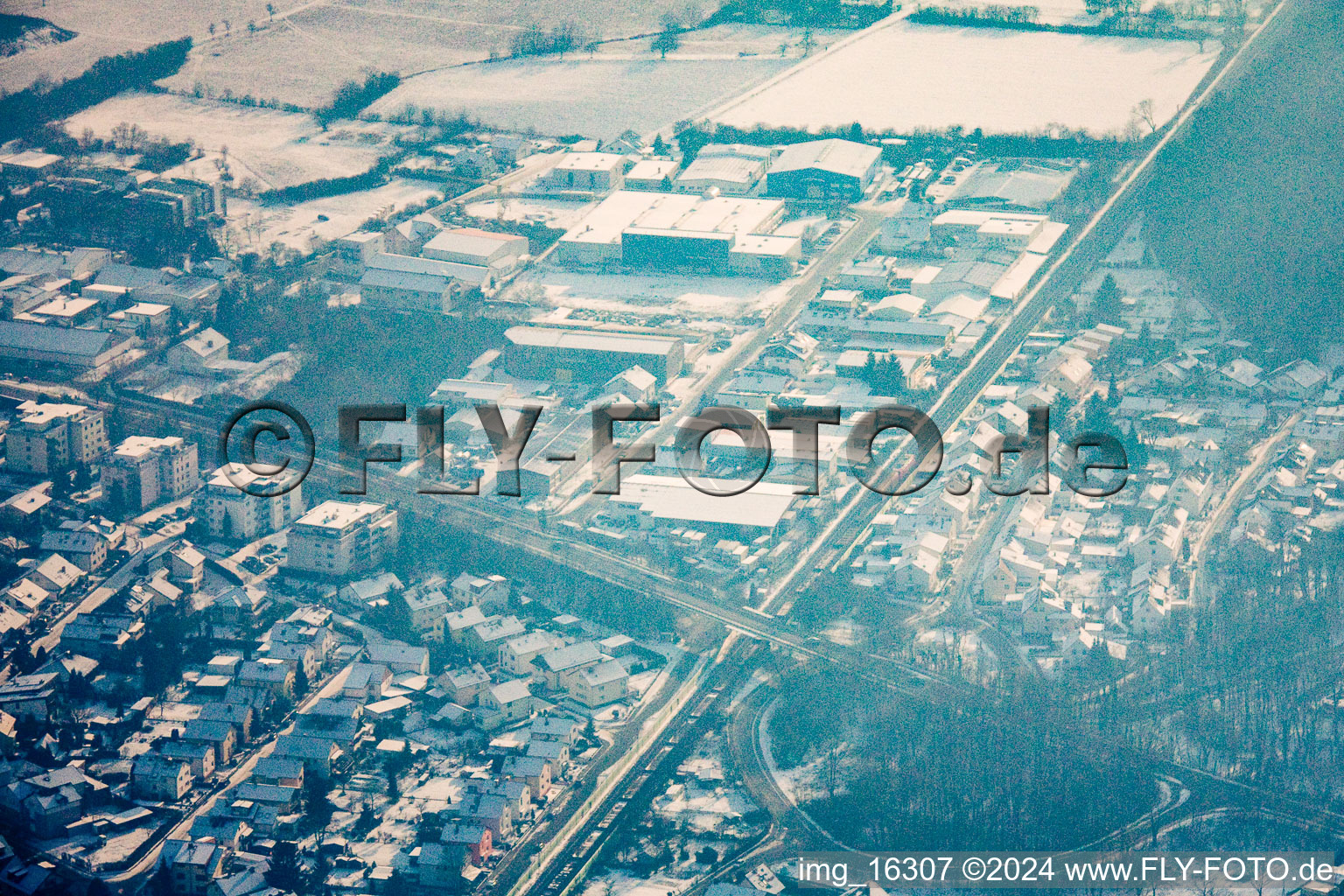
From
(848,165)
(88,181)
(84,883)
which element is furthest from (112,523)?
(848,165)

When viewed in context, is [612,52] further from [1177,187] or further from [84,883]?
[84,883]

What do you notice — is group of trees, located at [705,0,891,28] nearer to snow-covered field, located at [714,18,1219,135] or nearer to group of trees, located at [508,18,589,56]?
snow-covered field, located at [714,18,1219,135]

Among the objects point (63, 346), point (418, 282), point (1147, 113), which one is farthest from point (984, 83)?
point (63, 346)

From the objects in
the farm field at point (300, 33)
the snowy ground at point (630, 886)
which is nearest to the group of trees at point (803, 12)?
the farm field at point (300, 33)

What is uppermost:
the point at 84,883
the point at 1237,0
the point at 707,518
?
the point at 1237,0

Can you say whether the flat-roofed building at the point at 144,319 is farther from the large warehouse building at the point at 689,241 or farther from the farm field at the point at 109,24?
the farm field at the point at 109,24

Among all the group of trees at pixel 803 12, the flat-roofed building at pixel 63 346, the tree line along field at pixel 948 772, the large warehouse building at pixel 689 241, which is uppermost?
the group of trees at pixel 803 12

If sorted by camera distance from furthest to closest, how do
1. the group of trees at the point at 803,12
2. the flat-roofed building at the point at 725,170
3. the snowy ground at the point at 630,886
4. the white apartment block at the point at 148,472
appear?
the group of trees at the point at 803,12, the flat-roofed building at the point at 725,170, the white apartment block at the point at 148,472, the snowy ground at the point at 630,886

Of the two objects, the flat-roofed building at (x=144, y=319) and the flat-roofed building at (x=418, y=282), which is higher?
the flat-roofed building at (x=418, y=282)

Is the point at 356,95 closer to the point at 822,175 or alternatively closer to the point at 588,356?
the point at 822,175
